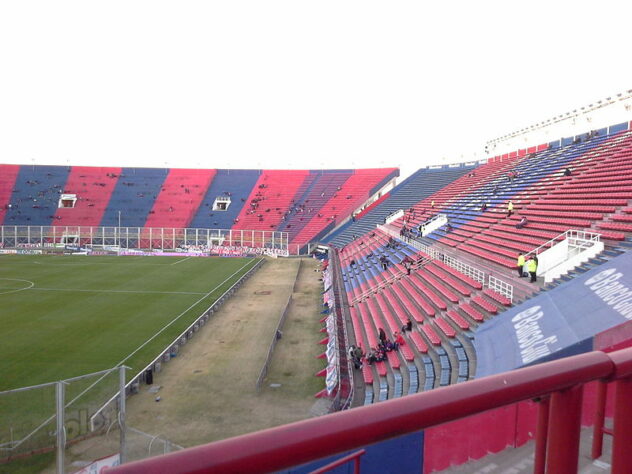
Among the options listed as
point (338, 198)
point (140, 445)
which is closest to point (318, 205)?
point (338, 198)

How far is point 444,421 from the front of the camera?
1.40 metres

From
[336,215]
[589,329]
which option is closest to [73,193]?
[336,215]

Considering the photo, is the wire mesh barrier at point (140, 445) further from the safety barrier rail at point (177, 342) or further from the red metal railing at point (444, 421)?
the red metal railing at point (444, 421)

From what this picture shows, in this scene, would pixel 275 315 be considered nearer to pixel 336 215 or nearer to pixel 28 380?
pixel 28 380

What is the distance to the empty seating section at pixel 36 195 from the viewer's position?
183 feet

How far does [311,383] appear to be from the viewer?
15031 mm

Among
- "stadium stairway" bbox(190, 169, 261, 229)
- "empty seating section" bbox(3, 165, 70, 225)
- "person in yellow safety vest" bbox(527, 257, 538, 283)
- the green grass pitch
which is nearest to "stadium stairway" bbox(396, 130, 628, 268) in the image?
"person in yellow safety vest" bbox(527, 257, 538, 283)

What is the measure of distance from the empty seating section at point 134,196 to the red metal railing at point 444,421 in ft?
191

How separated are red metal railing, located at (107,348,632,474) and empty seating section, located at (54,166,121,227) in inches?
2367

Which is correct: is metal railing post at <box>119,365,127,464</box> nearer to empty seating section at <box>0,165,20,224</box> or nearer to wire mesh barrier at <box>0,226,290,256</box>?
wire mesh barrier at <box>0,226,290,256</box>

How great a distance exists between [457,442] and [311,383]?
42.6 ft

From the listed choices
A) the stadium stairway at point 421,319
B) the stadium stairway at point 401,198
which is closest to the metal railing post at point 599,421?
the stadium stairway at point 421,319

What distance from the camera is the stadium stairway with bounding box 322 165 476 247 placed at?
1852 inches

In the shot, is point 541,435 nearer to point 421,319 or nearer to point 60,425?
point 60,425
